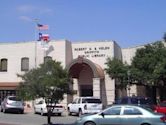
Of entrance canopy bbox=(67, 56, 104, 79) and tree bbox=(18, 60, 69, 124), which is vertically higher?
entrance canopy bbox=(67, 56, 104, 79)

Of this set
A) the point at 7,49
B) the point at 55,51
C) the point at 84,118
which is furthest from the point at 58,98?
the point at 7,49

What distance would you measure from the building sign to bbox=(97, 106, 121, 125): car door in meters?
26.6

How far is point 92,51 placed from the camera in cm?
4844

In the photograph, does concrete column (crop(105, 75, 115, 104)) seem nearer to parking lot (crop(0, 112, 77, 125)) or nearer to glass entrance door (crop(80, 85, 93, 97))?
glass entrance door (crop(80, 85, 93, 97))

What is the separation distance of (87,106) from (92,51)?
41.5 feet

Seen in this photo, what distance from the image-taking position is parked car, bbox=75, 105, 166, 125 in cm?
2070

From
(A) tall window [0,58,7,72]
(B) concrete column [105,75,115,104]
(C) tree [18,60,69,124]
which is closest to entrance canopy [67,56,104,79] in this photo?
(B) concrete column [105,75,115,104]

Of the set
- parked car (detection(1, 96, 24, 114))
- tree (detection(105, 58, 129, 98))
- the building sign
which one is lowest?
parked car (detection(1, 96, 24, 114))

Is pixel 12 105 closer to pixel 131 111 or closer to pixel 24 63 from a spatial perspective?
pixel 24 63

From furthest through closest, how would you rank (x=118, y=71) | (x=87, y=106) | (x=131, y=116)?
(x=118, y=71), (x=87, y=106), (x=131, y=116)

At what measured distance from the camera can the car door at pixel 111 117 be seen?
69.8ft

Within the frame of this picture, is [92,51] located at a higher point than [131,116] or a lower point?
higher

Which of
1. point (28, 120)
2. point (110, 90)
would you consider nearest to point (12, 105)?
point (28, 120)

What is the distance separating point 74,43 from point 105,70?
6.35 meters
